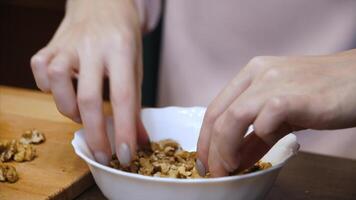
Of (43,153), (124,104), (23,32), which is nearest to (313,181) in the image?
(124,104)

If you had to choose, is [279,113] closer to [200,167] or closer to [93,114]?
[200,167]

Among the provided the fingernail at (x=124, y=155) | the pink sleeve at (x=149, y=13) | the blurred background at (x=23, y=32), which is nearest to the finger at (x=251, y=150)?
the fingernail at (x=124, y=155)

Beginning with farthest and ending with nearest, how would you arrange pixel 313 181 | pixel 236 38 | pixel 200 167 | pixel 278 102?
pixel 236 38 → pixel 313 181 → pixel 200 167 → pixel 278 102

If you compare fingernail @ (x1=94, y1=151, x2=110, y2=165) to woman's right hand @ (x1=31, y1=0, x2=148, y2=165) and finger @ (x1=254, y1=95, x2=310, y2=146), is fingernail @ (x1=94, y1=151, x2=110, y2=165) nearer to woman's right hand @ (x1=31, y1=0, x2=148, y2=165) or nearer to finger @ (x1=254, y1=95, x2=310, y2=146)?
woman's right hand @ (x1=31, y1=0, x2=148, y2=165)

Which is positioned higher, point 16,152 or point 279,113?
point 279,113

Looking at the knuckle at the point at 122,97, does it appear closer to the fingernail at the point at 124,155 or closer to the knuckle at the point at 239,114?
the fingernail at the point at 124,155

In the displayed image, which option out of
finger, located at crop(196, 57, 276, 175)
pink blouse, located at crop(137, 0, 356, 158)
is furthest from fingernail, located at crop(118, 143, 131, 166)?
pink blouse, located at crop(137, 0, 356, 158)
